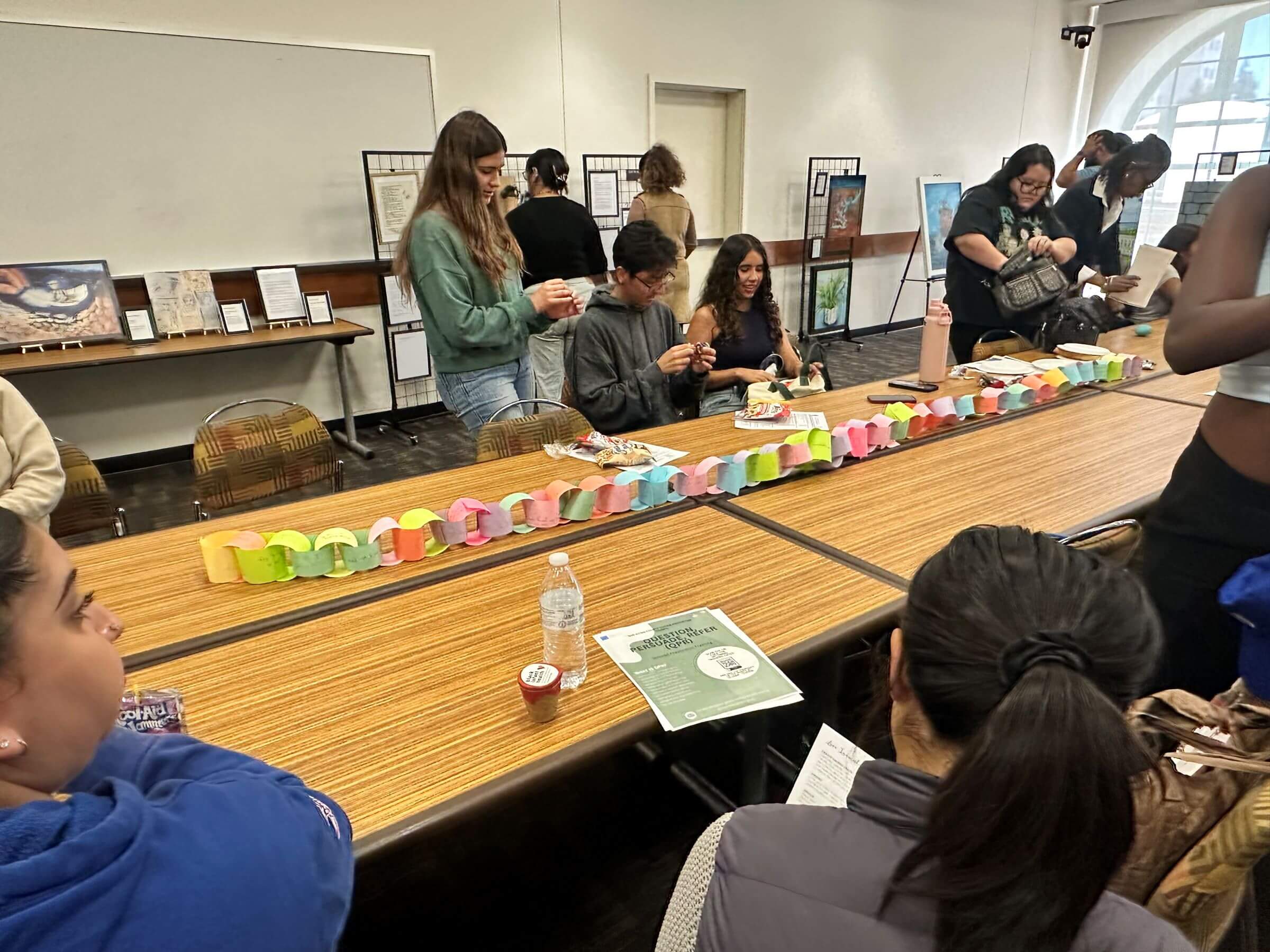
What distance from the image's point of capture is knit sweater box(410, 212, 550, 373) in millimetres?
2361

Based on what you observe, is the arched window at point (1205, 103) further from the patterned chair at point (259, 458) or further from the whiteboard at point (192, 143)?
the patterned chair at point (259, 458)

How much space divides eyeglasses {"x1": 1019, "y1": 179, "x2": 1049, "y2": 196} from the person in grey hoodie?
1.72 m

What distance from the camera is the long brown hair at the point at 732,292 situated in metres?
2.91

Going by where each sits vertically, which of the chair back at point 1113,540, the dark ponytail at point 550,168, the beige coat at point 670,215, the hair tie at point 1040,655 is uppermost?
the dark ponytail at point 550,168

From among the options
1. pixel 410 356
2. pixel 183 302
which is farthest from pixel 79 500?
pixel 410 356

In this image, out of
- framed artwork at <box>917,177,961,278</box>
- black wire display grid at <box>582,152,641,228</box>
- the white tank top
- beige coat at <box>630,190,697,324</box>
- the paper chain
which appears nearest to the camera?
the white tank top

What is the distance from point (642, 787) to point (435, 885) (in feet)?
1.83

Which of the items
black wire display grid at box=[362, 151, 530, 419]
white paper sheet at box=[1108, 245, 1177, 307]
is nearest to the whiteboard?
black wire display grid at box=[362, 151, 530, 419]

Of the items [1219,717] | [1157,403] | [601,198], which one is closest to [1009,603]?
[1219,717]

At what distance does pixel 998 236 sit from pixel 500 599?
292 centimetres

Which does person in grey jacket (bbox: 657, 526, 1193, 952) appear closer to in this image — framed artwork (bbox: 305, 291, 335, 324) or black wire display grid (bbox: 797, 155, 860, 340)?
framed artwork (bbox: 305, 291, 335, 324)

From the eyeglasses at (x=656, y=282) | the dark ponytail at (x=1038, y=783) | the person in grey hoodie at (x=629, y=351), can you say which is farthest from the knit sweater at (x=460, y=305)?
the dark ponytail at (x=1038, y=783)

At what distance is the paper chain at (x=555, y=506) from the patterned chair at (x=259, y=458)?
517 mm

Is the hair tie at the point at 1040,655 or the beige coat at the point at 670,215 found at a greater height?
the beige coat at the point at 670,215
